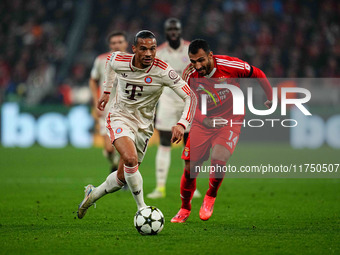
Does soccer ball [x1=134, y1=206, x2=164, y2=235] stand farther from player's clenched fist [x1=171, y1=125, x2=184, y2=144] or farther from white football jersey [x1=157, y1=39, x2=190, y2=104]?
white football jersey [x1=157, y1=39, x2=190, y2=104]

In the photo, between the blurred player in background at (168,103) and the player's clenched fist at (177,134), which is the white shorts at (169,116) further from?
the player's clenched fist at (177,134)

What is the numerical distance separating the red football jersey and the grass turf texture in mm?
1236

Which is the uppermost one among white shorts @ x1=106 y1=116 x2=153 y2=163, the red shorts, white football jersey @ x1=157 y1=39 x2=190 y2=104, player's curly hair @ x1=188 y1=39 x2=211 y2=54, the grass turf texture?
player's curly hair @ x1=188 y1=39 x2=211 y2=54

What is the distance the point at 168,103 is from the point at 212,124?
263 centimetres

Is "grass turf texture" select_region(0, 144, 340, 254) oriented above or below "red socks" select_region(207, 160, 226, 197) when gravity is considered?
below

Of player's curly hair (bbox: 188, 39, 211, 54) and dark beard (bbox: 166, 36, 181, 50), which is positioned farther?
dark beard (bbox: 166, 36, 181, 50)

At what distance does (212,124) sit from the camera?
7070mm

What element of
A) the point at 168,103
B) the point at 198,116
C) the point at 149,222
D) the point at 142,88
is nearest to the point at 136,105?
the point at 142,88

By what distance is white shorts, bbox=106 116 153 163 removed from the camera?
6551 mm

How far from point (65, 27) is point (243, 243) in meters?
18.6

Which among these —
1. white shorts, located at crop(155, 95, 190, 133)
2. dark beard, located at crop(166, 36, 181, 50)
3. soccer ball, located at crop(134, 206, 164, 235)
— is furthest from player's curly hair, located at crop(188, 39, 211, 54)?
white shorts, located at crop(155, 95, 190, 133)

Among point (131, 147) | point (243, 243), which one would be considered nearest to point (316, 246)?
point (243, 243)

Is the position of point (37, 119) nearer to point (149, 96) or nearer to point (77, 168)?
point (77, 168)

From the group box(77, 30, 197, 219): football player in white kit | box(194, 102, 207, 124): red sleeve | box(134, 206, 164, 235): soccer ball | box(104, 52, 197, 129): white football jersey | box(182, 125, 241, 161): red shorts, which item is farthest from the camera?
box(194, 102, 207, 124): red sleeve
